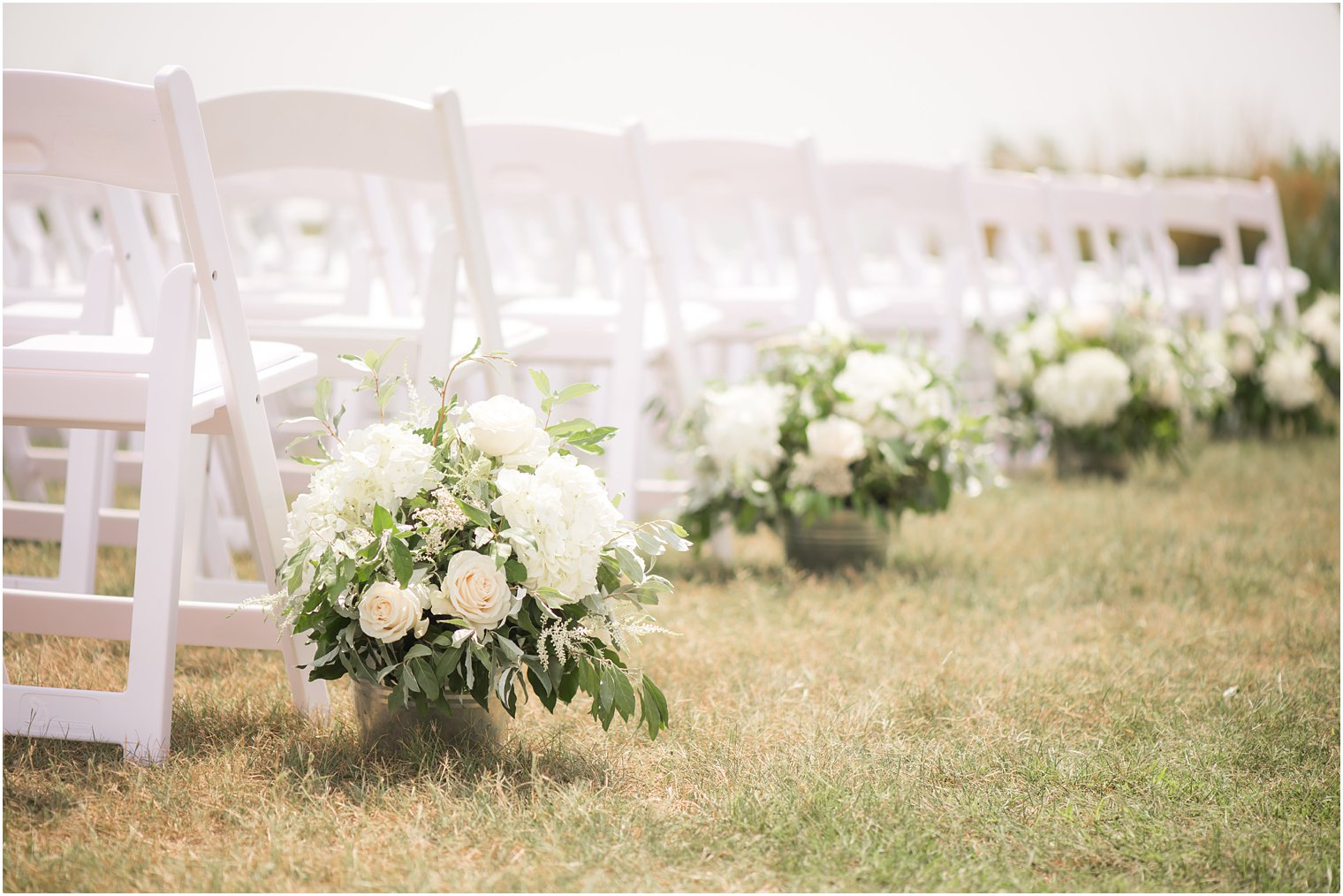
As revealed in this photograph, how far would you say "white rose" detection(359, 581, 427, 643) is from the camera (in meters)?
1.56

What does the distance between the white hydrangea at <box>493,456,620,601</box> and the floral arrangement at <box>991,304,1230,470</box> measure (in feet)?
9.73

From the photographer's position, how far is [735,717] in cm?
192

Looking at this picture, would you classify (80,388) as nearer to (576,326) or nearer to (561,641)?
(561,641)

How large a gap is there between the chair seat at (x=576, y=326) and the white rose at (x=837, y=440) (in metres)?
0.44

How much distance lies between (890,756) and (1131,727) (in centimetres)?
42

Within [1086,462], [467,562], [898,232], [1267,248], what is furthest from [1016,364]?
[467,562]

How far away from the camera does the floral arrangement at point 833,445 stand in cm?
287

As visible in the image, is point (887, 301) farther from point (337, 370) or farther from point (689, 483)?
point (337, 370)

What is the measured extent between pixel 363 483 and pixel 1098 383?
10.6 ft

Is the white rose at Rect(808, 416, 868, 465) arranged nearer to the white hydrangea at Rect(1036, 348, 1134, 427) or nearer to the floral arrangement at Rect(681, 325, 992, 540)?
the floral arrangement at Rect(681, 325, 992, 540)

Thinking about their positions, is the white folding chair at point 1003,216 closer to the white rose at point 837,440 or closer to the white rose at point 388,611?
the white rose at point 837,440

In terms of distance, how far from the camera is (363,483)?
1.61 m

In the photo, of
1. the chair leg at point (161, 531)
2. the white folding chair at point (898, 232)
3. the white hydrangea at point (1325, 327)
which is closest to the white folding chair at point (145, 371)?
the chair leg at point (161, 531)

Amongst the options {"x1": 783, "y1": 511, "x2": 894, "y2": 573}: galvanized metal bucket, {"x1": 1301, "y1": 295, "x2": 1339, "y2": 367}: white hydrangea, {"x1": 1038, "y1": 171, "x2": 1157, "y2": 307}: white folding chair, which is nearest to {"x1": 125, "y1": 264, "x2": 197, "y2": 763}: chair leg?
{"x1": 783, "y1": 511, "x2": 894, "y2": 573}: galvanized metal bucket
